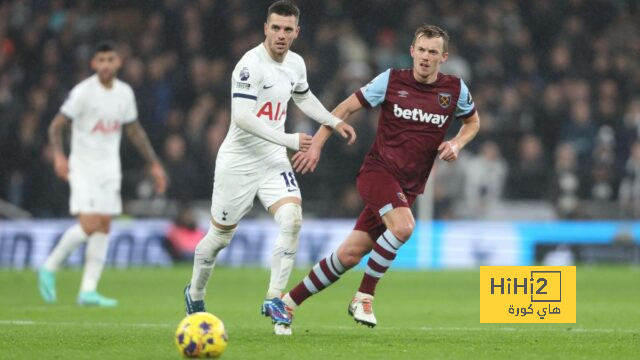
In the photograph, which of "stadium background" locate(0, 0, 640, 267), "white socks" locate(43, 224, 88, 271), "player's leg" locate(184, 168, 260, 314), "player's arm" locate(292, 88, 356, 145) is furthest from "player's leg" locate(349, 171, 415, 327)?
"stadium background" locate(0, 0, 640, 267)

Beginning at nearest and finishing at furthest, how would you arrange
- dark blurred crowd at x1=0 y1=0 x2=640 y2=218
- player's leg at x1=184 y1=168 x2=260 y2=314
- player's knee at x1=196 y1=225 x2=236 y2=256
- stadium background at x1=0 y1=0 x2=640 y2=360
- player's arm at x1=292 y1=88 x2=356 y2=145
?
player's arm at x1=292 y1=88 x2=356 y2=145, player's leg at x1=184 y1=168 x2=260 y2=314, player's knee at x1=196 y1=225 x2=236 y2=256, stadium background at x1=0 y1=0 x2=640 y2=360, dark blurred crowd at x1=0 y1=0 x2=640 y2=218

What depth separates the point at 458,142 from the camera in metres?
9.31

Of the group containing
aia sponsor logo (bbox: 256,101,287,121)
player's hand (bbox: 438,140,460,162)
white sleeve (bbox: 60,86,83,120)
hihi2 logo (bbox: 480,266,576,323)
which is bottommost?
hihi2 logo (bbox: 480,266,576,323)

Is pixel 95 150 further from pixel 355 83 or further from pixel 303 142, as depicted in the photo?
pixel 355 83

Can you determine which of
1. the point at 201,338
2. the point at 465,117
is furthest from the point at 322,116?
the point at 201,338

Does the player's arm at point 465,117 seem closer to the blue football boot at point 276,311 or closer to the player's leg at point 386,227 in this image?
the player's leg at point 386,227

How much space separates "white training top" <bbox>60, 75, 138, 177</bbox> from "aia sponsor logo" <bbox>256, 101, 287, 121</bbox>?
12.6 ft

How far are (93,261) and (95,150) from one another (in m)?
1.13

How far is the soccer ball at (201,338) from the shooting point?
7449mm

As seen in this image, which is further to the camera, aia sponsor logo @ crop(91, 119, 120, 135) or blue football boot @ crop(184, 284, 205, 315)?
aia sponsor logo @ crop(91, 119, 120, 135)

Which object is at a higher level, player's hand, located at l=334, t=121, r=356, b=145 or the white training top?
the white training top

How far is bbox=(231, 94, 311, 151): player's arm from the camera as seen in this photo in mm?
8867

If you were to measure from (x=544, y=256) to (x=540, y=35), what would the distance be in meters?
5.03

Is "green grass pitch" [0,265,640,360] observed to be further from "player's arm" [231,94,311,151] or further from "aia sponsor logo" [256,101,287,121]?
"aia sponsor logo" [256,101,287,121]
